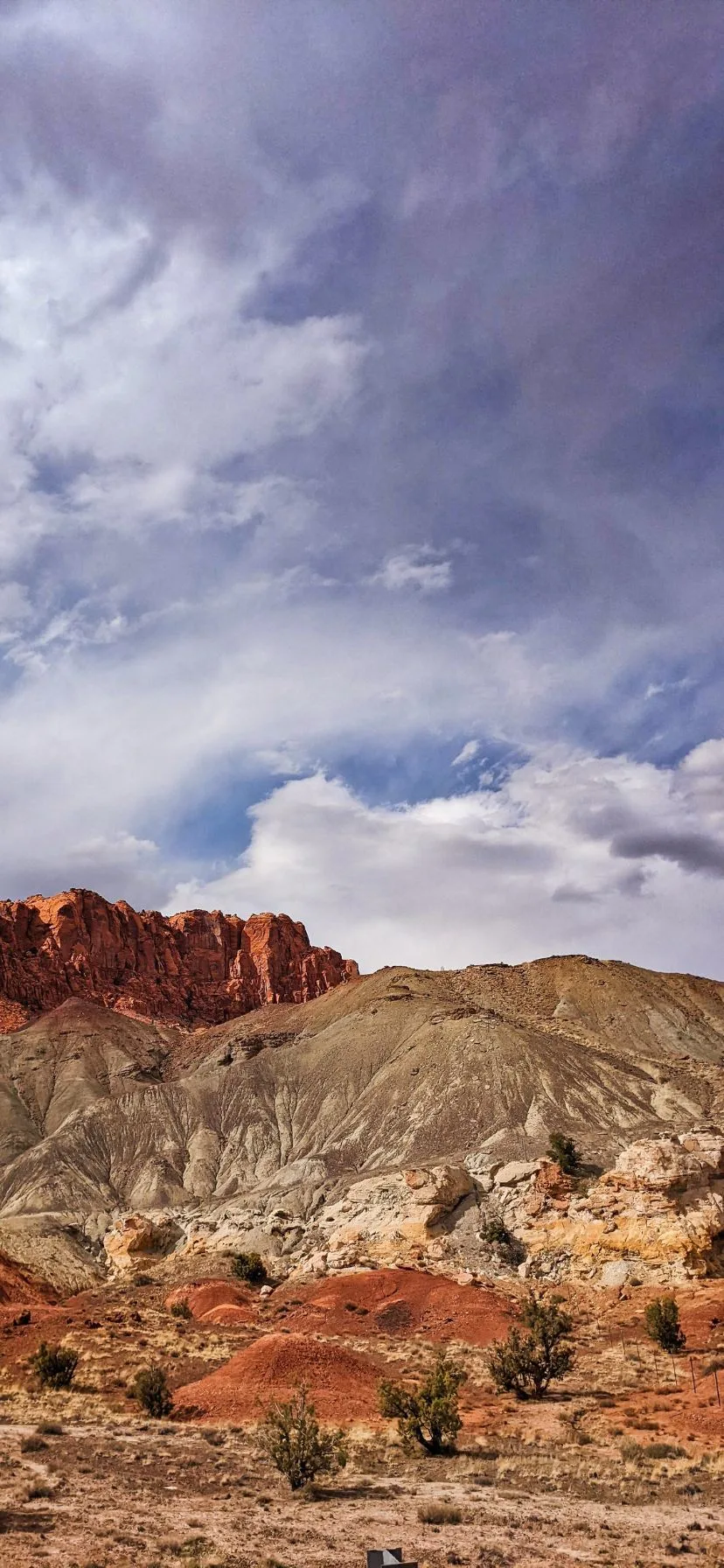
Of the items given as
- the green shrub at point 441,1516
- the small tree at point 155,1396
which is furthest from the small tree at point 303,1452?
the small tree at point 155,1396

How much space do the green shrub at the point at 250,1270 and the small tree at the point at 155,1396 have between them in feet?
84.3

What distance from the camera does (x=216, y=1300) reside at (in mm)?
45656

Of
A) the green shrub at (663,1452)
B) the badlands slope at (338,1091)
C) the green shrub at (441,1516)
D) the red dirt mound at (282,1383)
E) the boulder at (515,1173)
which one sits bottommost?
the green shrub at (663,1452)

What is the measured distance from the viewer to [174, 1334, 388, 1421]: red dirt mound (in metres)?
27.6

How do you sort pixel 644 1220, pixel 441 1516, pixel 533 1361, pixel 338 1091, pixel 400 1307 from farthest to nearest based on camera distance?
1. pixel 338 1091
2. pixel 644 1220
3. pixel 400 1307
4. pixel 533 1361
5. pixel 441 1516

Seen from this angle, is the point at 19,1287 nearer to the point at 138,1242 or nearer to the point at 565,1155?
the point at 138,1242

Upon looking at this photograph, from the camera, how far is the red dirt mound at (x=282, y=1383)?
90.6 feet

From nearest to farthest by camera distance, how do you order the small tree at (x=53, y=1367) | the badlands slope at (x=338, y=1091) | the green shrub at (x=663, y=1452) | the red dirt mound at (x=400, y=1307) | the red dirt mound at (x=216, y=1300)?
1. the green shrub at (x=663, y=1452)
2. the small tree at (x=53, y=1367)
3. the red dirt mound at (x=400, y=1307)
4. the red dirt mound at (x=216, y=1300)
5. the badlands slope at (x=338, y=1091)

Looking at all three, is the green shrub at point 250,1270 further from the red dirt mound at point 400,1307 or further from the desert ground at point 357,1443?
the desert ground at point 357,1443

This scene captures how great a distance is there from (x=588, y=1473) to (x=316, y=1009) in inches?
4772

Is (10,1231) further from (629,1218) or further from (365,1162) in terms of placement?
(629,1218)

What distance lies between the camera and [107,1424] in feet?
87.5

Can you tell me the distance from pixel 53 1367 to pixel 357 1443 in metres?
11.8

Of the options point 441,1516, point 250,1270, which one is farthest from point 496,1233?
point 441,1516
